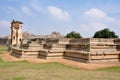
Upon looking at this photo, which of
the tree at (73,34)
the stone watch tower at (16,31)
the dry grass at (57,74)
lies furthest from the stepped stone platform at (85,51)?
the tree at (73,34)

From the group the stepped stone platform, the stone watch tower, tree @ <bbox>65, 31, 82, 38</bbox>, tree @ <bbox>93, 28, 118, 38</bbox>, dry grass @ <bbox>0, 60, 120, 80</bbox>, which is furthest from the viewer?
tree @ <bbox>65, 31, 82, 38</bbox>

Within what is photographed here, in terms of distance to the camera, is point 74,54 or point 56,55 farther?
point 56,55

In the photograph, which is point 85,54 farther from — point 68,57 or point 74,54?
point 68,57

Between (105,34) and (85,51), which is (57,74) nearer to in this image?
(85,51)

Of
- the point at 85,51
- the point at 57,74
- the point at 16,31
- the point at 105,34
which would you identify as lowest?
the point at 57,74

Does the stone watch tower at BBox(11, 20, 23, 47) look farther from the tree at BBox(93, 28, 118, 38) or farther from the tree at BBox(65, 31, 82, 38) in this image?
the tree at BBox(65, 31, 82, 38)

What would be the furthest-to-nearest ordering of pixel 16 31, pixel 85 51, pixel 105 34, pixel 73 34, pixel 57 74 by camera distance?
pixel 73 34
pixel 105 34
pixel 16 31
pixel 85 51
pixel 57 74

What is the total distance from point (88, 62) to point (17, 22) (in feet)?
69.8

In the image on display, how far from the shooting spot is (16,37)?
30688 millimetres

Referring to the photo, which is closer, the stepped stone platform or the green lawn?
the green lawn

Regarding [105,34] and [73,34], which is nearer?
[105,34]

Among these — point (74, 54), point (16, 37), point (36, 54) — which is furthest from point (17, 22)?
point (74, 54)

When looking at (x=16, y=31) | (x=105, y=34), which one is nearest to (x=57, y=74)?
(x=16, y=31)

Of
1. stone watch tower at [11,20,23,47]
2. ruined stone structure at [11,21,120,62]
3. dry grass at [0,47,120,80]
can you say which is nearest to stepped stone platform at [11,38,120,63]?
ruined stone structure at [11,21,120,62]
